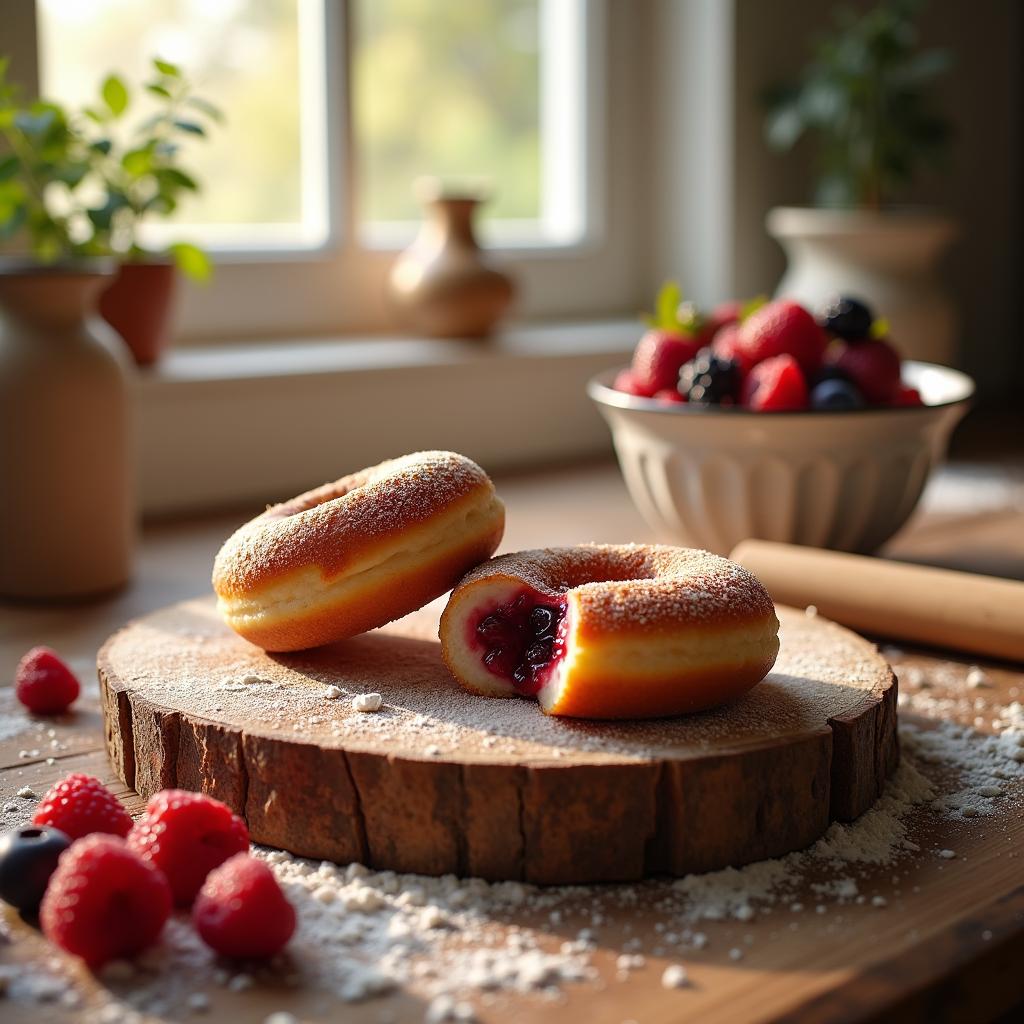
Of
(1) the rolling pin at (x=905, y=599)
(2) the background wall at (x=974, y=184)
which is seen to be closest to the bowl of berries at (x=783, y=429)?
(1) the rolling pin at (x=905, y=599)

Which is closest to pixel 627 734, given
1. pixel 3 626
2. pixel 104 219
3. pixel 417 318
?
pixel 3 626

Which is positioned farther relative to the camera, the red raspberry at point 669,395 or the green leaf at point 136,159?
the green leaf at point 136,159

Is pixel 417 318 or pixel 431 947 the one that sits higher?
pixel 417 318

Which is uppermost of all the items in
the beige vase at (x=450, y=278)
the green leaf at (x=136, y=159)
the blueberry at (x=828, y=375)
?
the green leaf at (x=136, y=159)

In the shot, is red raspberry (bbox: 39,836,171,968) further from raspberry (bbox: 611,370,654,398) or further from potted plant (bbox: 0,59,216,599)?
raspberry (bbox: 611,370,654,398)

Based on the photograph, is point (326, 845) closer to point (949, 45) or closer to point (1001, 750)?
point (1001, 750)

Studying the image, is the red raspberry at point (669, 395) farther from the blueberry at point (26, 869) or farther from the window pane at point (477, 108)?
the window pane at point (477, 108)

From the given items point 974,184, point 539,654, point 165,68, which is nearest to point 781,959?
point 539,654
